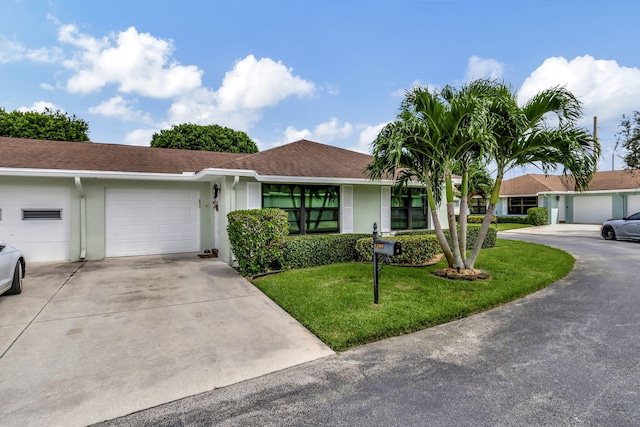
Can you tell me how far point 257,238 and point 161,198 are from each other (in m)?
5.14

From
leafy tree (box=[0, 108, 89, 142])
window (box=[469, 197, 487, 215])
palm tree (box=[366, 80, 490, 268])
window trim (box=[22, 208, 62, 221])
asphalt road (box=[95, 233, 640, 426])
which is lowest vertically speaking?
asphalt road (box=[95, 233, 640, 426])

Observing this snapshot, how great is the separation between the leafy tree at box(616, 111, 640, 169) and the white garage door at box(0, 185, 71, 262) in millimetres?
22736

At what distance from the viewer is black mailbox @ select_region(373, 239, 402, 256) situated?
15.1ft

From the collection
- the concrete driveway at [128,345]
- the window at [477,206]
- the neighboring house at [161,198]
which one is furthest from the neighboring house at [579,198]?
the concrete driveway at [128,345]

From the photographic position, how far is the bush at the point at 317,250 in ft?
24.9

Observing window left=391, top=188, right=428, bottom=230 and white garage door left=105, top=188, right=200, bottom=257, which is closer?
white garage door left=105, top=188, right=200, bottom=257

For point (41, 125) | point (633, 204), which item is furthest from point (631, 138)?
point (41, 125)

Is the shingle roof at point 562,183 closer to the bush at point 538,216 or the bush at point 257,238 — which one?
the bush at point 538,216

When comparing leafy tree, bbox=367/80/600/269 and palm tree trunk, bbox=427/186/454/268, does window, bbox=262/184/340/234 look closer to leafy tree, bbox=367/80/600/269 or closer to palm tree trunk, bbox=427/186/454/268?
leafy tree, bbox=367/80/600/269

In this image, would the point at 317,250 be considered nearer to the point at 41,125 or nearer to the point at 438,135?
the point at 438,135

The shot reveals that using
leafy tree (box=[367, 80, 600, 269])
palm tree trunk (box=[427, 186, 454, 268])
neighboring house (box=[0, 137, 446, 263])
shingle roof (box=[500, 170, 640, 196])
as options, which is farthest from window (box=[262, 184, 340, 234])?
shingle roof (box=[500, 170, 640, 196])

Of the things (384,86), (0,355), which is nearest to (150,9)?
(384,86)

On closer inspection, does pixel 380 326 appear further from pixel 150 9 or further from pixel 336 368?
pixel 150 9

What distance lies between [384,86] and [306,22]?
12.9ft
